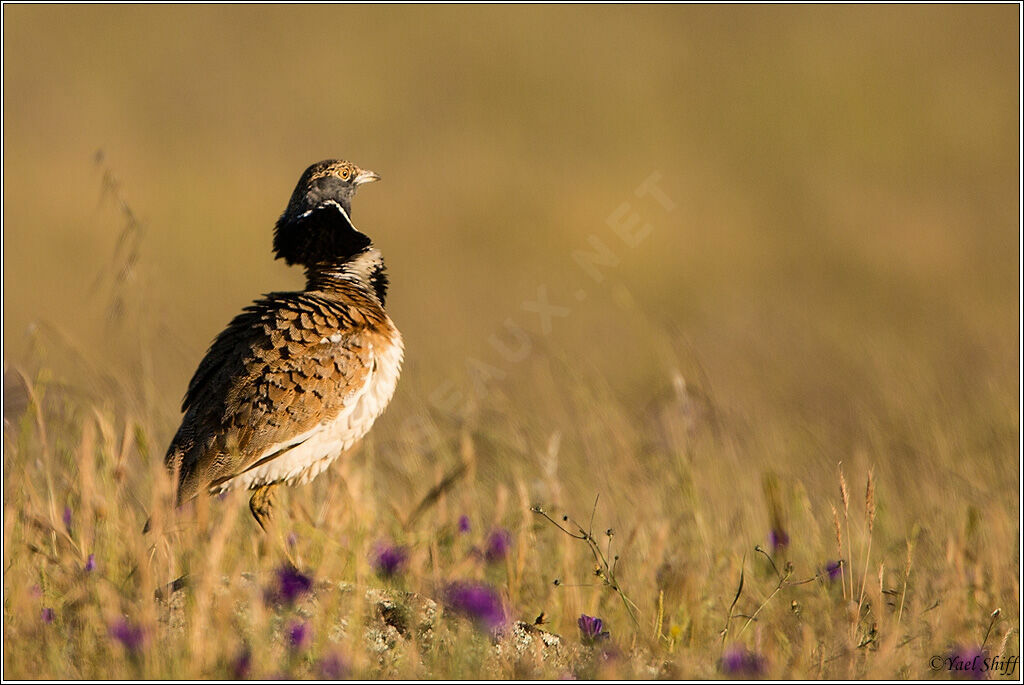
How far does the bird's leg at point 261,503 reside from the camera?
4621mm

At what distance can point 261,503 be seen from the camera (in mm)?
4648

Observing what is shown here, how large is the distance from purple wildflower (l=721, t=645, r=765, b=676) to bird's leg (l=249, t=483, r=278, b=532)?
2137 mm

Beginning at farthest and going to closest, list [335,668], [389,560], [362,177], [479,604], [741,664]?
1. [362,177]
2. [389,560]
3. [479,604]
4. [741,664]
5. [335,668]

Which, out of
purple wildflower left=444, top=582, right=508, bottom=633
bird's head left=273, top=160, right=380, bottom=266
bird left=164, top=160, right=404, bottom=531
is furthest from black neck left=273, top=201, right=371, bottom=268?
purple wildflower left=444, top=582, right=508, bottom=633

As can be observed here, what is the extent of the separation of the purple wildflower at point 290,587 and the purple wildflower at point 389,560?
46 cm

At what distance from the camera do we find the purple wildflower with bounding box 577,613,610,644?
3.26m

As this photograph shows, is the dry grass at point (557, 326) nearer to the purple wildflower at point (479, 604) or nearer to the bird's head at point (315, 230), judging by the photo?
the purple wildflower at point (479, 604)

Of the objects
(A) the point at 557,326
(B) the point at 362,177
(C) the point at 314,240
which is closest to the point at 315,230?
(C) the point at 314,240

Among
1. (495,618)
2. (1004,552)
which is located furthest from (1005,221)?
(495,618)

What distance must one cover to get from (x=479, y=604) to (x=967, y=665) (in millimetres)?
1340

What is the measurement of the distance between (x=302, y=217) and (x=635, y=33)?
18.7 metres

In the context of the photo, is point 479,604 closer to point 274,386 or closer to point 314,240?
point 274,386

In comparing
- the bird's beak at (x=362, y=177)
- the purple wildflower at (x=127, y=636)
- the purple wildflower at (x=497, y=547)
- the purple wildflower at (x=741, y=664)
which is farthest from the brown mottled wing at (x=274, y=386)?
the purple wildflower at (x=741, y=664)

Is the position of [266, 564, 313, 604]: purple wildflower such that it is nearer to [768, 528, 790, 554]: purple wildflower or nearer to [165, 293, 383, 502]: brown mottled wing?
[165, 293, 383, 502]: brown mottled wing
